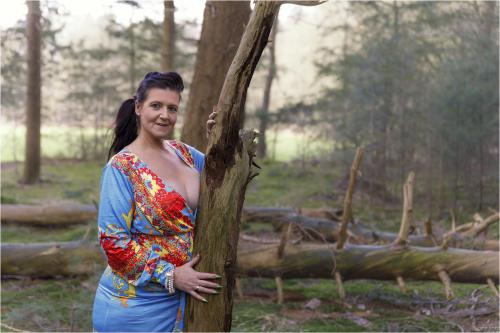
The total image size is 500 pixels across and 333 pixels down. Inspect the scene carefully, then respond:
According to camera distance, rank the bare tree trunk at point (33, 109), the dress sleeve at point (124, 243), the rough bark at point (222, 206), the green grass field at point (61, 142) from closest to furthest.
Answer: the dress sleeve at point (124, 243)
the rough bark at point (222, 206)
the bare tree trunk at point (33, 109)
the green grass field at point (61, 142)

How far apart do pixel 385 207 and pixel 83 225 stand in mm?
6483

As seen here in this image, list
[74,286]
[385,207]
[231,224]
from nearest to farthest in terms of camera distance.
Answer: [231,224] → [74,286] → [385,207]

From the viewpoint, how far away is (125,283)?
238cm

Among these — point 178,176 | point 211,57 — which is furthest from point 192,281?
point 211,57

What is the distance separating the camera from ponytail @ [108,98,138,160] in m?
2.64

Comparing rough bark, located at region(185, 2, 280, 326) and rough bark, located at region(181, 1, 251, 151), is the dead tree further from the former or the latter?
rough bark, located at region(181, 1, 251, 151)

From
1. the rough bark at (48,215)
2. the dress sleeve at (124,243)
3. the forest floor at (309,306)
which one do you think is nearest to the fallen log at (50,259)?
the forest floor at (309,306)

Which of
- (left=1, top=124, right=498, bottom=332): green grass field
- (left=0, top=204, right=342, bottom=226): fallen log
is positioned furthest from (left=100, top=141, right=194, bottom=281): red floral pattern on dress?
(left=0, top=204, right=342, bottom=226): fallen log

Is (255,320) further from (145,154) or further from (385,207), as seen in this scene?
(385,207)

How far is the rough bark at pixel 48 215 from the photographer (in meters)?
9.05

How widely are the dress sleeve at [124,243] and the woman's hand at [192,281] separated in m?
0.05

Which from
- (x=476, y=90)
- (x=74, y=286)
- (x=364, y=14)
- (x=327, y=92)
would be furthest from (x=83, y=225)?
(x=364, y=14)

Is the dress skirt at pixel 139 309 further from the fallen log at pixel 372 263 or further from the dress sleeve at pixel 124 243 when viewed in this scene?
the fallen log at pixel 372 263

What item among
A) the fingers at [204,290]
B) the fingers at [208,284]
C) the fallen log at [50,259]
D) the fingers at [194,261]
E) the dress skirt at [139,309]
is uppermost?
the fingers at [194,261]
